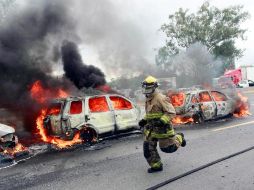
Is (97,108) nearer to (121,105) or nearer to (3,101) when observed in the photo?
(121,105)

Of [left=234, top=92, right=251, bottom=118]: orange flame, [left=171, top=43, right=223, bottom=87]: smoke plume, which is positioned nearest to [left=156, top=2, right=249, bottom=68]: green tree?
[left=171, top=43, right=223, bottom=87]: smoke plume

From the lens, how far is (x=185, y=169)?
672 centimetres

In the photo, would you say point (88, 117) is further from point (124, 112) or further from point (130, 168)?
point (130, 168)

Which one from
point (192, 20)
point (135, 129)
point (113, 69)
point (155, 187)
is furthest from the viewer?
point (192, 20)

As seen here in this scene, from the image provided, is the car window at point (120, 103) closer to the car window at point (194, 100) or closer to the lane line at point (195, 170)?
the car window at point (194, 100)

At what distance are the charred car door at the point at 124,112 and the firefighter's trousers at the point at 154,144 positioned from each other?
4482 millimetres

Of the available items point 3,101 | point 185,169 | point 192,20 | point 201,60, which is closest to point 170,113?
point 185,169

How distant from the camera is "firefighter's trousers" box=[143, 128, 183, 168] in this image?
655 cm

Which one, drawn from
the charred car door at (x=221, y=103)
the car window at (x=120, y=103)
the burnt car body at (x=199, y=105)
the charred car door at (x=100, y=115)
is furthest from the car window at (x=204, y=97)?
the charred car door at (x=100, y=115)

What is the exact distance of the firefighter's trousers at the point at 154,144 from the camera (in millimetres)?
6555

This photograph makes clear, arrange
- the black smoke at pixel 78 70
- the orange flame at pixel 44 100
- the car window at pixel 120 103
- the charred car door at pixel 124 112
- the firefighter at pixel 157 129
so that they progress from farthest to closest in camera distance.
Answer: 1. the black smoke at pixel 78 70
2. the car window at pixel 120 103
3. the charred car door at pixel 124 112
4. the orange flame at pixel 44 100
5. the firefighter at pixel 157 129

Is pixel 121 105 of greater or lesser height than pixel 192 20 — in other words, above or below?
below

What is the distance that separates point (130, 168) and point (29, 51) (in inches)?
359

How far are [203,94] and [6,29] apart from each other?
8269 millimetres
